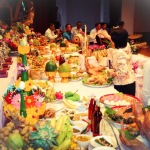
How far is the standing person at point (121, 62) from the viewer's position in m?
2.29

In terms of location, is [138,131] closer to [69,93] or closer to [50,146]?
[50,146]

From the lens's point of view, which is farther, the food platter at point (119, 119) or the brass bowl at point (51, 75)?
the brass bowl at point (51, 75)

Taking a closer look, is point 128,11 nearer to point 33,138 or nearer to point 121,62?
point 121,62

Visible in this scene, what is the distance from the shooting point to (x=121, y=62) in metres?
2.31

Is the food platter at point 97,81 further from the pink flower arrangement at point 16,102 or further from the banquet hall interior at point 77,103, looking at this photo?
the pink flower arrangement at point 16,102

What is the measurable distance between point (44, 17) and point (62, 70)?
27.4ft

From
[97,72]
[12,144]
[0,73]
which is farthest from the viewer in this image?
[97,72]

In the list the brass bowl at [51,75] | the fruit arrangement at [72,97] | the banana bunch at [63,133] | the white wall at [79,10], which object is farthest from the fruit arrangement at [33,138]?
the white wall at [79,10]

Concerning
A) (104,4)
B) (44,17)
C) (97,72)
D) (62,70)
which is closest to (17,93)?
(62,70)

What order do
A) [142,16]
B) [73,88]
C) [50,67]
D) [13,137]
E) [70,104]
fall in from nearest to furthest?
[13,137]
[70,104]
[73,88]
[50,67]
[142,16]

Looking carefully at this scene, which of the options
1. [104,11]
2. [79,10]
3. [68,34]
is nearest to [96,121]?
[68,34]

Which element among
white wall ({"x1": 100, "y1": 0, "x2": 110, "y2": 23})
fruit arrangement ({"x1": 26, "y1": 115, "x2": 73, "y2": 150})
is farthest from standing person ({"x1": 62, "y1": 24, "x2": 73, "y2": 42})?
fruit arrangement ({"x1": 26, "y1": 115, "x2": 73, "y2": 150})

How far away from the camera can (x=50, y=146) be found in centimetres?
112

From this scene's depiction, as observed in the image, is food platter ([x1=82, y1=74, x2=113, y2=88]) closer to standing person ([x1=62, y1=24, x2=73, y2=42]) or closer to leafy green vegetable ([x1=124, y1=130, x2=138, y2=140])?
leafy green vegetable ([x1=124, y1=130, x2=138, y2=140])
